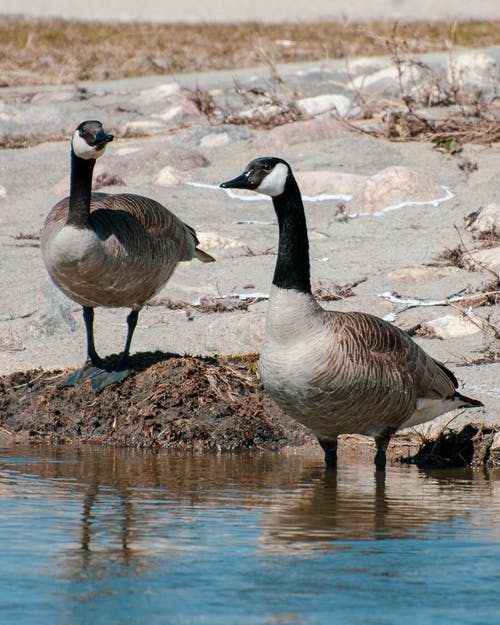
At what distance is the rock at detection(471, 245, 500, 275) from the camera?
10.5m

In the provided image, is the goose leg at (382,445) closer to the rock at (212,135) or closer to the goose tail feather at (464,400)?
the goose tail feather at (464,400)

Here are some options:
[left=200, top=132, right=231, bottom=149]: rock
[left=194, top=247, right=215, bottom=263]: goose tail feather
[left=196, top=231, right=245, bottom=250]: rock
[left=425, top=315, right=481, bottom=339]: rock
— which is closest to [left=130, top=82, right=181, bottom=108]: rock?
[left=200, top=132, right=231, bottom=149]: rock

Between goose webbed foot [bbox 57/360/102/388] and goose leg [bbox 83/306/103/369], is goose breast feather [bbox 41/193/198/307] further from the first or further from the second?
goose webbed foot [bbox 57/360/102/388]

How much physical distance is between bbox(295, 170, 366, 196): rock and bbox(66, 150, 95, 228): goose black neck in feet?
17.6

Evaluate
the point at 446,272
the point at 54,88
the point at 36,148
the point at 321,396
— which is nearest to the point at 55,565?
the point at 321,396

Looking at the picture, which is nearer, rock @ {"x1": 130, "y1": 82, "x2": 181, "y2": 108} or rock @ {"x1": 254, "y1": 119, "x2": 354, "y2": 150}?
rock @ {"x1": 254, "y1": 119, "x2": 354, "y2": 150}

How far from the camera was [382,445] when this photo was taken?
7.21m

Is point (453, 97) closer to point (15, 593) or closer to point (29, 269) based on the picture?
point (29, 269)

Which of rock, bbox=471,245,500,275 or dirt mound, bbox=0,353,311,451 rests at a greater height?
rock, bbox=471,245,500,275

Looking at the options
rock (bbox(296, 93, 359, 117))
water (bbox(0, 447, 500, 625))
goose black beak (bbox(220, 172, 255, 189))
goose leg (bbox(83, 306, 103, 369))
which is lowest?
water (bbox(0, 447, 500, 625))

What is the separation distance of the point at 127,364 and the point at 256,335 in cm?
120

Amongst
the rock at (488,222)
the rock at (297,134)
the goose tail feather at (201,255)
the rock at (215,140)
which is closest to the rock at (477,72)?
the rock at (297,134)

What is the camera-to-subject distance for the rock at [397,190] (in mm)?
12805

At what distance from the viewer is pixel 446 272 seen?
10695 millimetres
